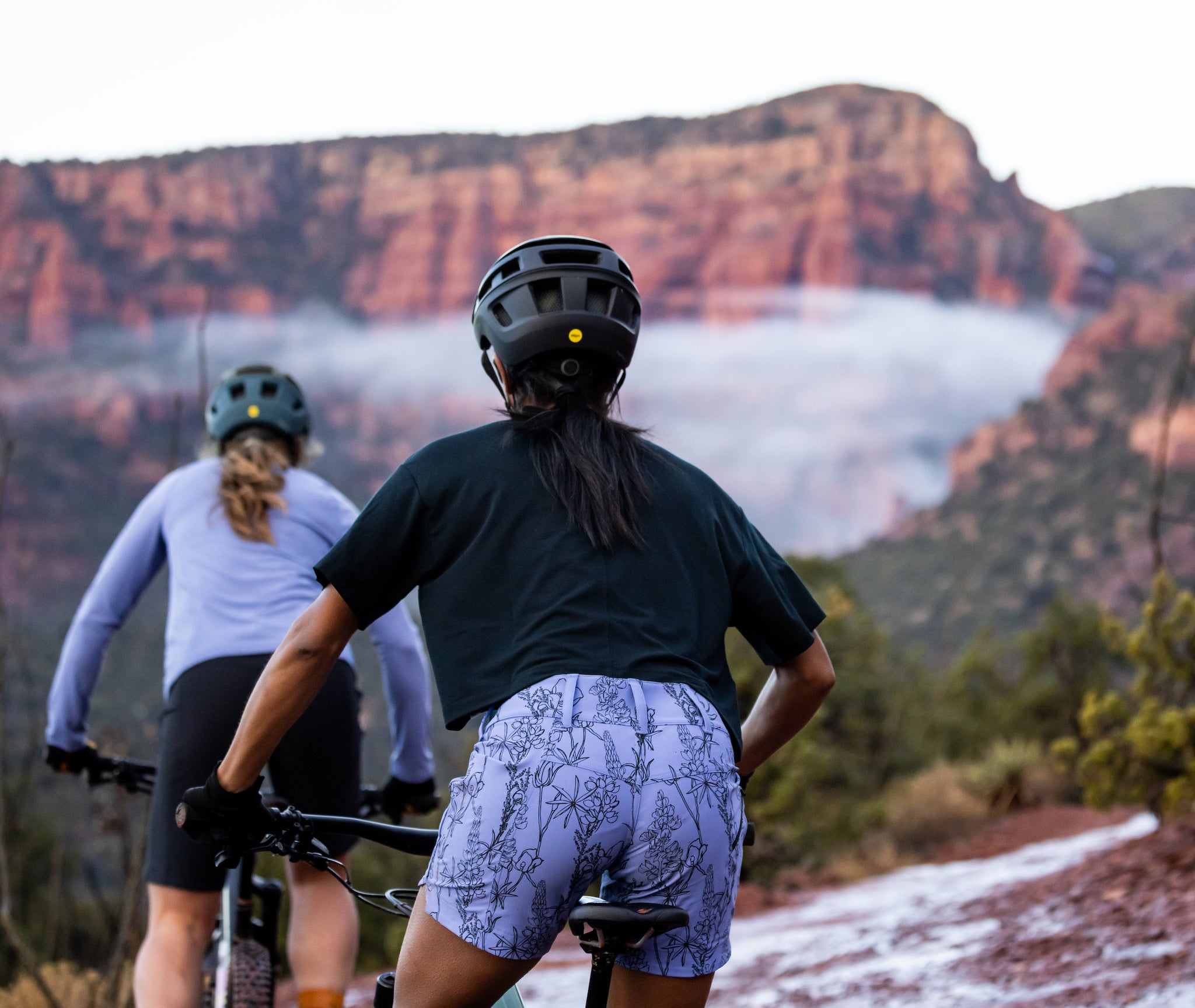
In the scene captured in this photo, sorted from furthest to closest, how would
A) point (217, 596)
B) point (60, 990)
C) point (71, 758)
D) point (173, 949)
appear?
point (60, 990)
point (71, 758)
point (217, 596)
point (173, 949)

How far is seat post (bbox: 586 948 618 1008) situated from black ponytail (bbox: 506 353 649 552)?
60 centimetres

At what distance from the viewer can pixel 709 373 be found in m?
186

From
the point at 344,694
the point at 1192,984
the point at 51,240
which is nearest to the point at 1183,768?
the point at 1192,984

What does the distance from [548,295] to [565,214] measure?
16946cm

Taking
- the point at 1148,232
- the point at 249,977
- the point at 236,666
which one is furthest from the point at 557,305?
the point at 1148,232

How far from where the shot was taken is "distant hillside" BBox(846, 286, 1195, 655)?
64375 millimetres

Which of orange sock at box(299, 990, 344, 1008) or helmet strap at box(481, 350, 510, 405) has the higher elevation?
helmet strap at box(481, 350, 510, 405)

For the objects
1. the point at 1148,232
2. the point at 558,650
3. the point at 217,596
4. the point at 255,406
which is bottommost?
the point at 558,650

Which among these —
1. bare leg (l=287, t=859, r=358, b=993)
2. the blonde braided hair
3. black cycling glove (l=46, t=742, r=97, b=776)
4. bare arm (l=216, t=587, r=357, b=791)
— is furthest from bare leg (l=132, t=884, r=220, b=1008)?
bare arm (l=216, t=587, r=357, b=791)

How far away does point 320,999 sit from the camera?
3.39 meters

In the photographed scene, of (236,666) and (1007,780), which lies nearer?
(236,666)

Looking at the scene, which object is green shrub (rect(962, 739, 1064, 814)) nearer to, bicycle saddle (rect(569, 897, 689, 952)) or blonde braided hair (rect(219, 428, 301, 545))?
blonde braided hair (rect(219, 428, 301, 545))

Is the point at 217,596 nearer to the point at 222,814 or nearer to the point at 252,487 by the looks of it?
the point at 252,487

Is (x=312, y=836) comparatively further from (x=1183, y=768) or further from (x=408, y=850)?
(x=1183, y=768)
